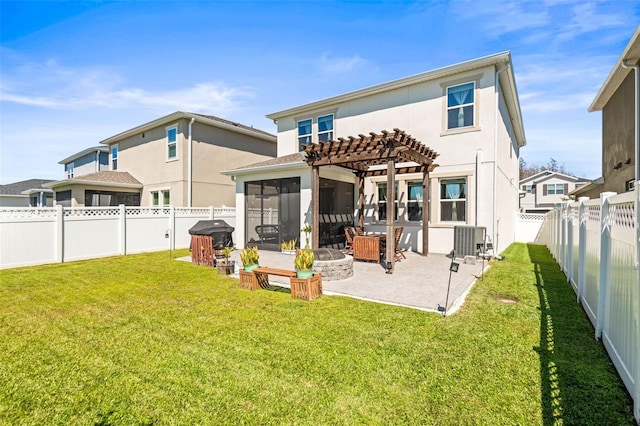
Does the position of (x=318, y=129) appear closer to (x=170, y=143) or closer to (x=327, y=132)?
(x=327, y=132)

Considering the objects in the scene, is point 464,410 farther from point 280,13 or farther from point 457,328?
point 280,13

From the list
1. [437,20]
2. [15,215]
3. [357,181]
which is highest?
[437,20]

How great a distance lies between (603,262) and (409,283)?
3.46 meters

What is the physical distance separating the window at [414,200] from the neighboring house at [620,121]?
5950mm

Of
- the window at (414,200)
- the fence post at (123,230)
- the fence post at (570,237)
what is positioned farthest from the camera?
the fence post at (123,230)

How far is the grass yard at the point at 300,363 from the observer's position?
2.55m

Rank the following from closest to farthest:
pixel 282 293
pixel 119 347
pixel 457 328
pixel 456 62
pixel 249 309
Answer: pixel 119 347 < pixel 457 328 < pixel 249 309 < pixel 282 293 < pixel 456 62

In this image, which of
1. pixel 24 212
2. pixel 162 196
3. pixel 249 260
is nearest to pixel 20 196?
pixel 162 196

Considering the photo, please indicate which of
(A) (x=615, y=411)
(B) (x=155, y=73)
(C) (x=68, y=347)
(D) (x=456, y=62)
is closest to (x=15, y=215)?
(B) (x=155, y=73)

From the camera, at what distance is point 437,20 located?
1041cm

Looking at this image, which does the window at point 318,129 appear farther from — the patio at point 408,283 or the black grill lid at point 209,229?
the patio at point 408,283

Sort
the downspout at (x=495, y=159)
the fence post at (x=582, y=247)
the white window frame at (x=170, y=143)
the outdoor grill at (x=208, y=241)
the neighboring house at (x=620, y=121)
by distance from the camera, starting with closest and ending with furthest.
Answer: the fence post at (x=582, y=247) → the neighboring house at (x=620, y=121) → the outdoor grill at (x=208, y=241) → the downspout at (x=495, y=159) → the white window frame at (x=170, y=143)

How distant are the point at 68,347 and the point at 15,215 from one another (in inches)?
336

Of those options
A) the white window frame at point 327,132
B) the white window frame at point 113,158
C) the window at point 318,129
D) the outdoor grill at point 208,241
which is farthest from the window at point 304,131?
the white window frame at point 113,158
